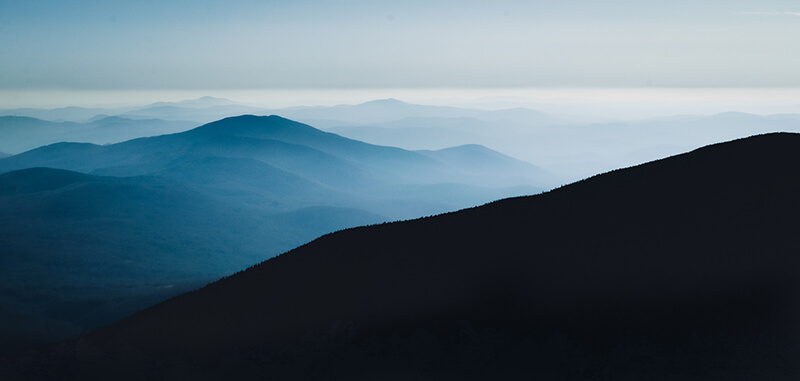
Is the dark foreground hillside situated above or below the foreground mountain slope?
above

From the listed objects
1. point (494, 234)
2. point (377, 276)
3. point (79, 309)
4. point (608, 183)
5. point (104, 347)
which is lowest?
point (79, 309)

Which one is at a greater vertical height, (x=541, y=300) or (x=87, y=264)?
(x=541, y=300)

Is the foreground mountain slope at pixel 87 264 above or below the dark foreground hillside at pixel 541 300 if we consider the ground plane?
below

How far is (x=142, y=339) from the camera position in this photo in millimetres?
37375

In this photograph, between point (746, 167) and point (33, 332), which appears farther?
point (33, 332)

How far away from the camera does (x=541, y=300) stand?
104 feet

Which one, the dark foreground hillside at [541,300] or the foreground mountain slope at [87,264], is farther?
the foreground mountain slope at [87,264]

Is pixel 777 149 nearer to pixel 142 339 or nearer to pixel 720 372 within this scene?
pixel 720 372

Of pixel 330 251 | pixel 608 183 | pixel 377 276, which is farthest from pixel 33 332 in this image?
pixel 608 183

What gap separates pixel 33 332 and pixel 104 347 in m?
49.4

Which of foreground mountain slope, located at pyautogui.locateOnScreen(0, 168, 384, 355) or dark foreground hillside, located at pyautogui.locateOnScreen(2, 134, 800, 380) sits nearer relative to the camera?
dark foreground hillside, located at pyautogui.locateOnScreen(2, 134, 800, 380)

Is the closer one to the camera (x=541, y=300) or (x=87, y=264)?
(x=541, y=300)

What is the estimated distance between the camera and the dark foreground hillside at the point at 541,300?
2742cm

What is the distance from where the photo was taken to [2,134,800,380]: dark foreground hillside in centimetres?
2742
